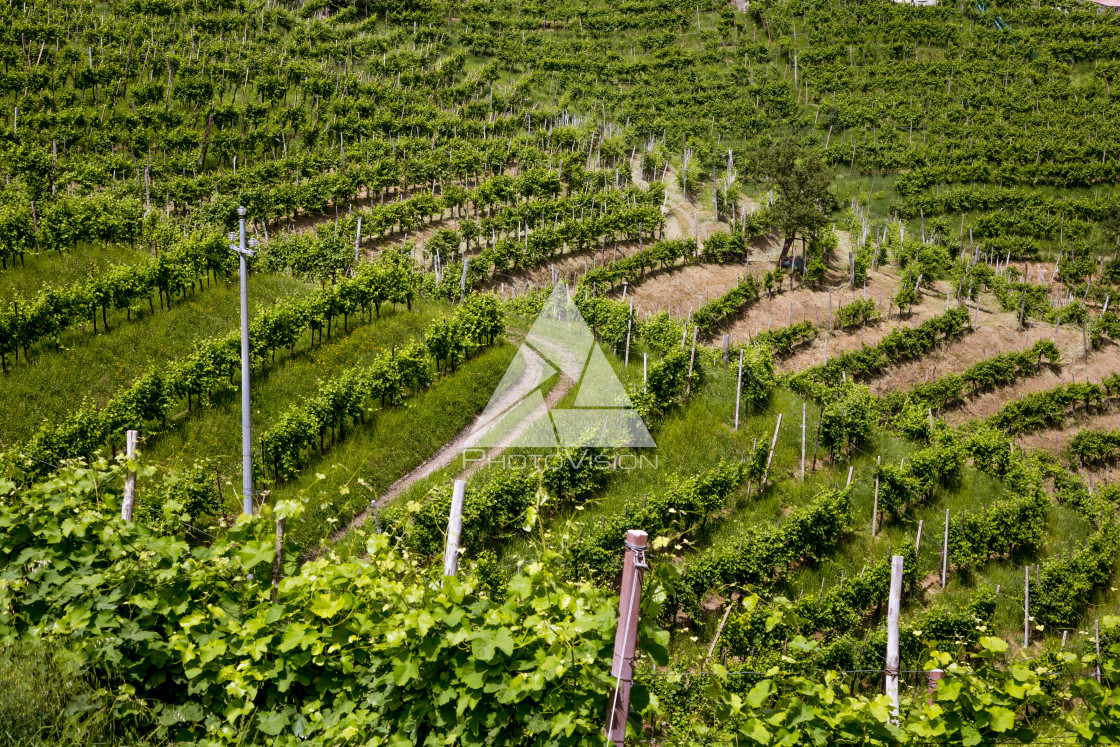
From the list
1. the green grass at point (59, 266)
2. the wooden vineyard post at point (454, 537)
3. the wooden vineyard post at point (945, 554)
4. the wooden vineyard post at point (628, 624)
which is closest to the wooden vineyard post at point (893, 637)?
the wooden vineyard post at point (454, 537)

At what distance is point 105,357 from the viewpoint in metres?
18.0

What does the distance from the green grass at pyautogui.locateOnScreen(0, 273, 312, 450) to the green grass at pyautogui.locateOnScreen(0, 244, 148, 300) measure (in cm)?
191

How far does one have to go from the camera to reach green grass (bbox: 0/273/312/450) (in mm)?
16125

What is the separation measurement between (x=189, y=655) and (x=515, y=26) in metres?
67.0

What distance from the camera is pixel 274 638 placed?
4633mm

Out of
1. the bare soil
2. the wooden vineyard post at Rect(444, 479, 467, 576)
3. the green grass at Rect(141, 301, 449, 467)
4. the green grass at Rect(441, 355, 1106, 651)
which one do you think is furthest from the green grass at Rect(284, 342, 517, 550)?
the bare soil

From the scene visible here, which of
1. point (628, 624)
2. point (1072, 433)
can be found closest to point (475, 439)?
point (628, 624)

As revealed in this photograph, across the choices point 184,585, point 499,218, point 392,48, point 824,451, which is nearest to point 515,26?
point 392,48

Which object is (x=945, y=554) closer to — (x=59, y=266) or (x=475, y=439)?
(x=475, y=439)

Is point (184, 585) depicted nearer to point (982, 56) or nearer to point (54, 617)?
point (54, 617)

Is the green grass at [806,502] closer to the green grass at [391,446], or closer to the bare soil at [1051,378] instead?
the green grass at [391,446]

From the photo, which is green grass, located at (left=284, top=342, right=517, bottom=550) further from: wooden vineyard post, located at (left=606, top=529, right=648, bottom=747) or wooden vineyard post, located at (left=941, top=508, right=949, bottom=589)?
wooden vineyard post, located at (left=606, top=529, right=648, bottom=747)

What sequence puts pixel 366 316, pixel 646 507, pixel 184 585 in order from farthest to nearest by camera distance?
pixel 366 316 → pixel 646 507 → pixel 184 585

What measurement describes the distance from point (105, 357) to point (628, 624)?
18.3m
